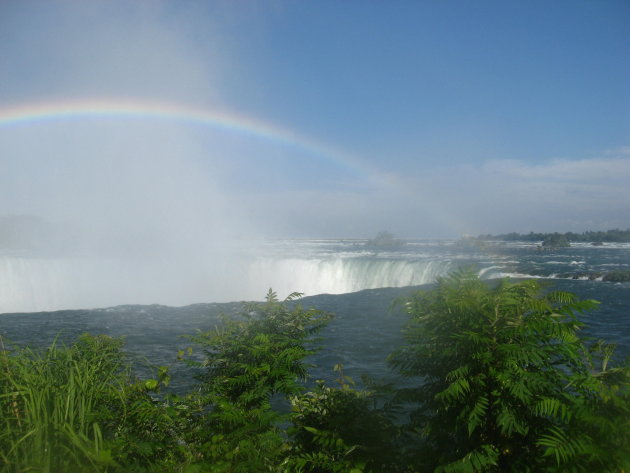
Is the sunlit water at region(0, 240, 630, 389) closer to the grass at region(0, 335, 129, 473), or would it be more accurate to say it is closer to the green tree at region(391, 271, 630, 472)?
the green tree at region(391, 271, 630, 472)

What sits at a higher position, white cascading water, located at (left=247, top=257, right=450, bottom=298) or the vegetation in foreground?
the vegetation in foreground

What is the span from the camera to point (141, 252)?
151ft

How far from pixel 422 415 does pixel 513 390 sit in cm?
83

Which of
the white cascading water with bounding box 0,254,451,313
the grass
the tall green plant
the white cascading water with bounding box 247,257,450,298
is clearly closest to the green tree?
the tall green plant

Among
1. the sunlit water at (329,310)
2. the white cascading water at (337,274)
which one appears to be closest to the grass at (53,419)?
the sunlit water at (329,310)

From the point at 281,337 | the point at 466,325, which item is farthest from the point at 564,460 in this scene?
the point at 281,337

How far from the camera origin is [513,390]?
249 centimetres

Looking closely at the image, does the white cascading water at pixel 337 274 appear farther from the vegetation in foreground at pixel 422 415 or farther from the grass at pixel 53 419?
the grass at pixel 53 419

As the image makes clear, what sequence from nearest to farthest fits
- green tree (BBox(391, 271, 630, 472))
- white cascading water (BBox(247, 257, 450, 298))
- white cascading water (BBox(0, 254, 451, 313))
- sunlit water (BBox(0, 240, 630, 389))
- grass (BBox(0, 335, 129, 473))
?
1. green tree (BBox(391, 271, 630, 472))
2. grass (BBox(0, 335, 129, 473))
3. sunlit water (BBox(0, 240, 630, 389))
4. white cascading water (BBox(247, 257, 450, 298))
5. white cascading water (BBox(0, 254, 451, 313))

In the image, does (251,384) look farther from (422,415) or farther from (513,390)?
(513,390)

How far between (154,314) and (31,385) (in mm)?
17179

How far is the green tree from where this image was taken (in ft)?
7.53

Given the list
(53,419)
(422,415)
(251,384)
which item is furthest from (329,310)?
(53,419)

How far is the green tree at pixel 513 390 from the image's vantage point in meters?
2.29
